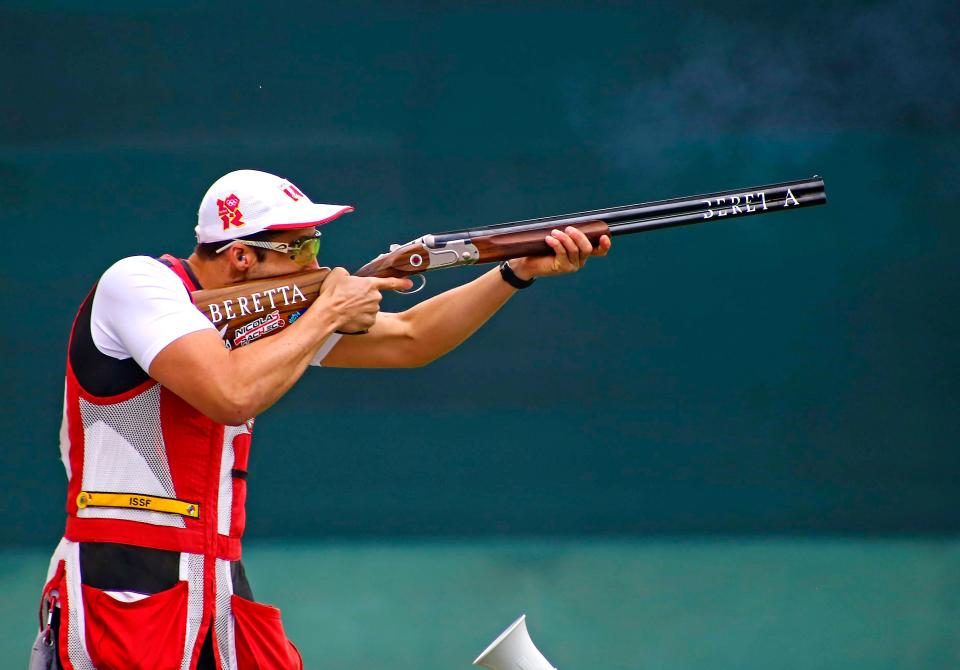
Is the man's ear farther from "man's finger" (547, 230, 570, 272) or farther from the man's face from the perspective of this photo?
"man's finger" (547, 230, 570, 272)

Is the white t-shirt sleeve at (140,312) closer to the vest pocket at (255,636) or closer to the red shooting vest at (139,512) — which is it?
the red shooting vest at (139,512)

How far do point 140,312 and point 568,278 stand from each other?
3.12 metres

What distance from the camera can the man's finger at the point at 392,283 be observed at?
9.29 feet

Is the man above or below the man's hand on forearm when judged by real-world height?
below

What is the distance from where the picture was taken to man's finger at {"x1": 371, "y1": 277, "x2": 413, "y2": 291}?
283 centimetres

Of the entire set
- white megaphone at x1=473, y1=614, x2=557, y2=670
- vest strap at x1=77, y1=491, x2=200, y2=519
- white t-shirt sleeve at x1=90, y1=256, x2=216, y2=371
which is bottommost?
white megaphone at x1=473, y1=614, x2=557, y2=670

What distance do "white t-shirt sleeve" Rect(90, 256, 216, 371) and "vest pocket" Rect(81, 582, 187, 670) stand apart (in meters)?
0.51

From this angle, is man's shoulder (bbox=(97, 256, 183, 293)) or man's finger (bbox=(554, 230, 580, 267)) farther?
man's finger (bbox=(554, 230, 580, 267))

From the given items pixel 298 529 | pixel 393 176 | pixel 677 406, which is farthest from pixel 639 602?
pixel 393 176

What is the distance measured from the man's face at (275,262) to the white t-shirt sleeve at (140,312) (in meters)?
0.27

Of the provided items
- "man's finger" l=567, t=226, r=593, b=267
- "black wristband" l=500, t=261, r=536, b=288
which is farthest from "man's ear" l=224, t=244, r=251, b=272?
"man's finger" l=567, t=226, r=593, b=267

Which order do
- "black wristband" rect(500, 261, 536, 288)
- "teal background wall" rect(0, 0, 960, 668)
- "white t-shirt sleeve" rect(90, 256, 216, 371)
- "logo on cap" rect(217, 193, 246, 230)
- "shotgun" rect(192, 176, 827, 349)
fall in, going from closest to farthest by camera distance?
"white t-shirt sleeve" rect(90, 256, 216, 371), "logo on cap" rect(217, 193, 246, 230), "shotgun" rect(192, 176, 827, 349), "black wristband" rect(500, 261, 536, 288), "teal background wall" rect(0, 0, 960, 668)

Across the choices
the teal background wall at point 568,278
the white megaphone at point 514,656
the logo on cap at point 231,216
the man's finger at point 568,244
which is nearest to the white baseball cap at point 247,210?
the logo on cap at point 231,216

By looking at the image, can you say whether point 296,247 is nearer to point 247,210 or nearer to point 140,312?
point 247,210
